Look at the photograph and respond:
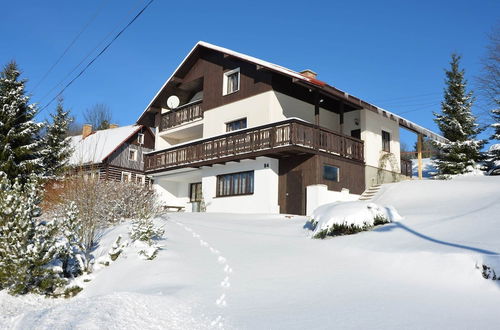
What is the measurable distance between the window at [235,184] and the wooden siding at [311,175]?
1675 millimetres

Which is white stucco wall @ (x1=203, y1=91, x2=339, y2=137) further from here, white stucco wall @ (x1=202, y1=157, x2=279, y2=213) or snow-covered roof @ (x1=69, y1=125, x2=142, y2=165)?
snow-covered roof @ (x1=69, y1=125, x2=142, y2=165)

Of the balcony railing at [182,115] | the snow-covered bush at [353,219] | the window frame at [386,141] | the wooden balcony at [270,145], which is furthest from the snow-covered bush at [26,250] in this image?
the window frame at [386,141]

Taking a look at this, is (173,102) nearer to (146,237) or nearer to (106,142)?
(106,142)

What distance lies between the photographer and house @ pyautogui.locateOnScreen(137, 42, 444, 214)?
706 inches

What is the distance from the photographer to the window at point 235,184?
20.0 m

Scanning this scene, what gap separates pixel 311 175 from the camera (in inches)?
699

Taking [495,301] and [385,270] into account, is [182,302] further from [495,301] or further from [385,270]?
[495,301]

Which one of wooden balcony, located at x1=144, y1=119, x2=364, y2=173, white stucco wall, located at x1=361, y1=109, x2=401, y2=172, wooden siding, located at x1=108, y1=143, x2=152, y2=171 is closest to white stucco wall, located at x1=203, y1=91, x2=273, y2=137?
wooden balcony, located at x1=144, y1=119, x2=364, y2=173

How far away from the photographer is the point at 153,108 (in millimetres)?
28234

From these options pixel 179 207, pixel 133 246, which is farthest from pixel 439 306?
pixel 179 207

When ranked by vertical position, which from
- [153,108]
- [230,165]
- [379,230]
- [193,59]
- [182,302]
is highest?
[193,59]

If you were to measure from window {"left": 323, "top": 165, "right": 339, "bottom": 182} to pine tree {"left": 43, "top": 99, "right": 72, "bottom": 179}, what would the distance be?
1433 centimetres

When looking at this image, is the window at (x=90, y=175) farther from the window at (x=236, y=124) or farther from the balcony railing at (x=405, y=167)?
the balcony railing at (x=405, y=167)

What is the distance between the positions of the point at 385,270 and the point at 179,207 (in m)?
18.2
